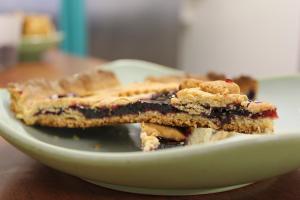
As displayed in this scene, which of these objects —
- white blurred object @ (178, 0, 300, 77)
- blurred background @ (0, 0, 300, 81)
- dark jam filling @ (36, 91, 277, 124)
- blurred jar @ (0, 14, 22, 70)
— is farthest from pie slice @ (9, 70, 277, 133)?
white blurred object @ (178, 0, 300, 77)

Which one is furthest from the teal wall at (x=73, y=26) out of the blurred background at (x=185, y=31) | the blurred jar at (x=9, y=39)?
the blurred jar at (x=9, y=39)

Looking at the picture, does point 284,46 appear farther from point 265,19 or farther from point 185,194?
point 185,194

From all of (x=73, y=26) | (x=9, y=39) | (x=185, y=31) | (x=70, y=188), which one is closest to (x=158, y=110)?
(x=70, y=188)

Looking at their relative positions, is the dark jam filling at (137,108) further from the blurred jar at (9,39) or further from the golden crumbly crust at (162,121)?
the blurred jar at (9,39)

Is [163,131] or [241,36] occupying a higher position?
[163,131]

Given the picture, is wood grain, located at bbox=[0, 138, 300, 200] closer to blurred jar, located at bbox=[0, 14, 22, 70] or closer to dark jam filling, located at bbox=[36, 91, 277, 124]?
dark jam filling, located at bbox=[36, 91, 277, 124]

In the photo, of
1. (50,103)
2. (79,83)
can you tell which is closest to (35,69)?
(79,83)

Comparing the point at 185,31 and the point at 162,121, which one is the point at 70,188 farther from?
the point at 185,31
